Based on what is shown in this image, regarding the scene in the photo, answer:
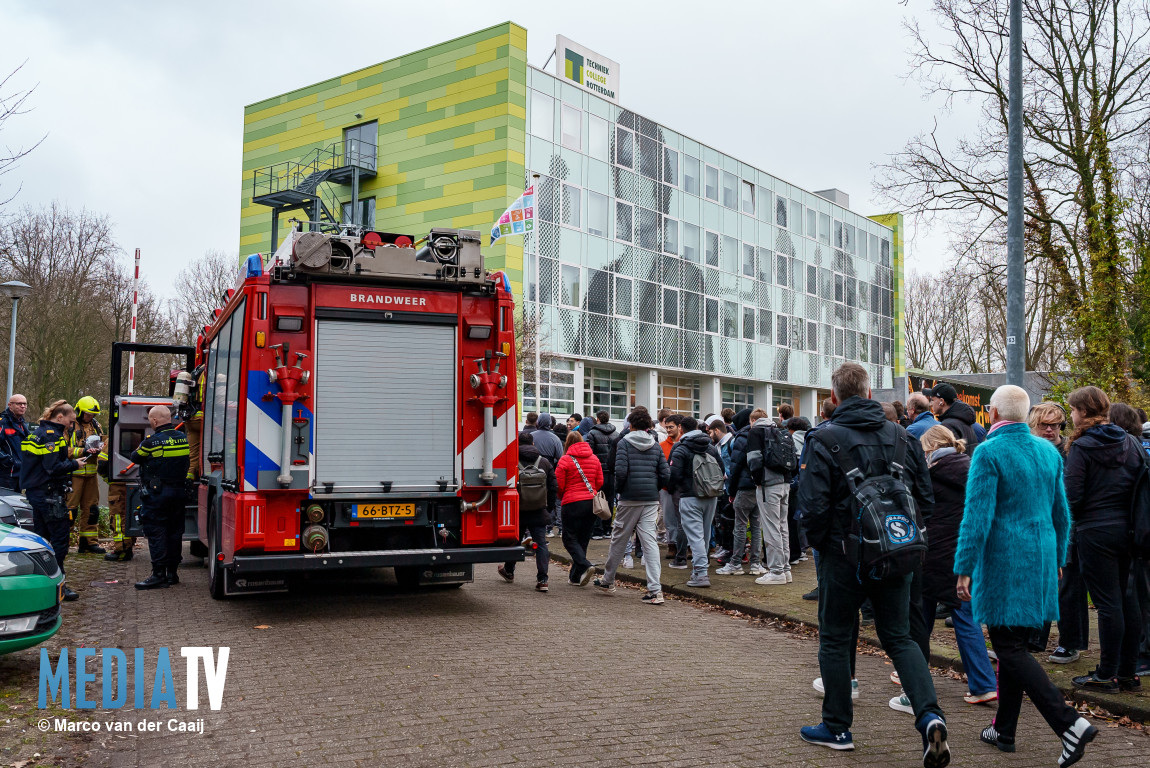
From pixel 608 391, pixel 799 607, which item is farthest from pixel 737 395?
pixel 799 607

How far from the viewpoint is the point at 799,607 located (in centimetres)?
949

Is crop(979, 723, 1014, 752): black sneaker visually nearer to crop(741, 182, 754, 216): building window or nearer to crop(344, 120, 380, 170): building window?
crop(344, 120, 380, 170): building window

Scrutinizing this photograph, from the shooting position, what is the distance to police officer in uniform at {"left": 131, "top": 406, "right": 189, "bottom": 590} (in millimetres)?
10195

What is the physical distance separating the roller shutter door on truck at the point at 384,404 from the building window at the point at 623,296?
26313 millimetres

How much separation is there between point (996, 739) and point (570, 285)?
93.3 feet

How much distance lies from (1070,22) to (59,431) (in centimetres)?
1959

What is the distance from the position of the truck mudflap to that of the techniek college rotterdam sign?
28.1 m

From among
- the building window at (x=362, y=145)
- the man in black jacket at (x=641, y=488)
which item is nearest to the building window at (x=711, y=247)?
the building window at (x=362, y=145)

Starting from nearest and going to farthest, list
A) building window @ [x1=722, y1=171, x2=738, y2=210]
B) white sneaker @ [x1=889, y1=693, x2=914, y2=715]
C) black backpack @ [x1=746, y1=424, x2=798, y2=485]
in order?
white sneaker @ [x1=889, y1=693, x2=914, y2=715]
black backpack @ [x1=746, y1=424, x2=798, y2=485]
building window @ [x1=722, y1=171, x2=738, y2=210]

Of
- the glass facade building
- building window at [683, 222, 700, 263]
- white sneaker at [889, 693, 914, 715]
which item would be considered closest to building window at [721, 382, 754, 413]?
the glass facade building

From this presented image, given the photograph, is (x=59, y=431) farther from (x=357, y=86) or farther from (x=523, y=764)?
(x=357, y=86)

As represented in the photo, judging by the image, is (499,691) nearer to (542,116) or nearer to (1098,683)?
(1098,683)

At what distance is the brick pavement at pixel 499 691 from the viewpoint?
5043 millimetres

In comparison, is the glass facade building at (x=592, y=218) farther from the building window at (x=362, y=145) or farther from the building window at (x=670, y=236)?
the building window at (x=362, y=145)
